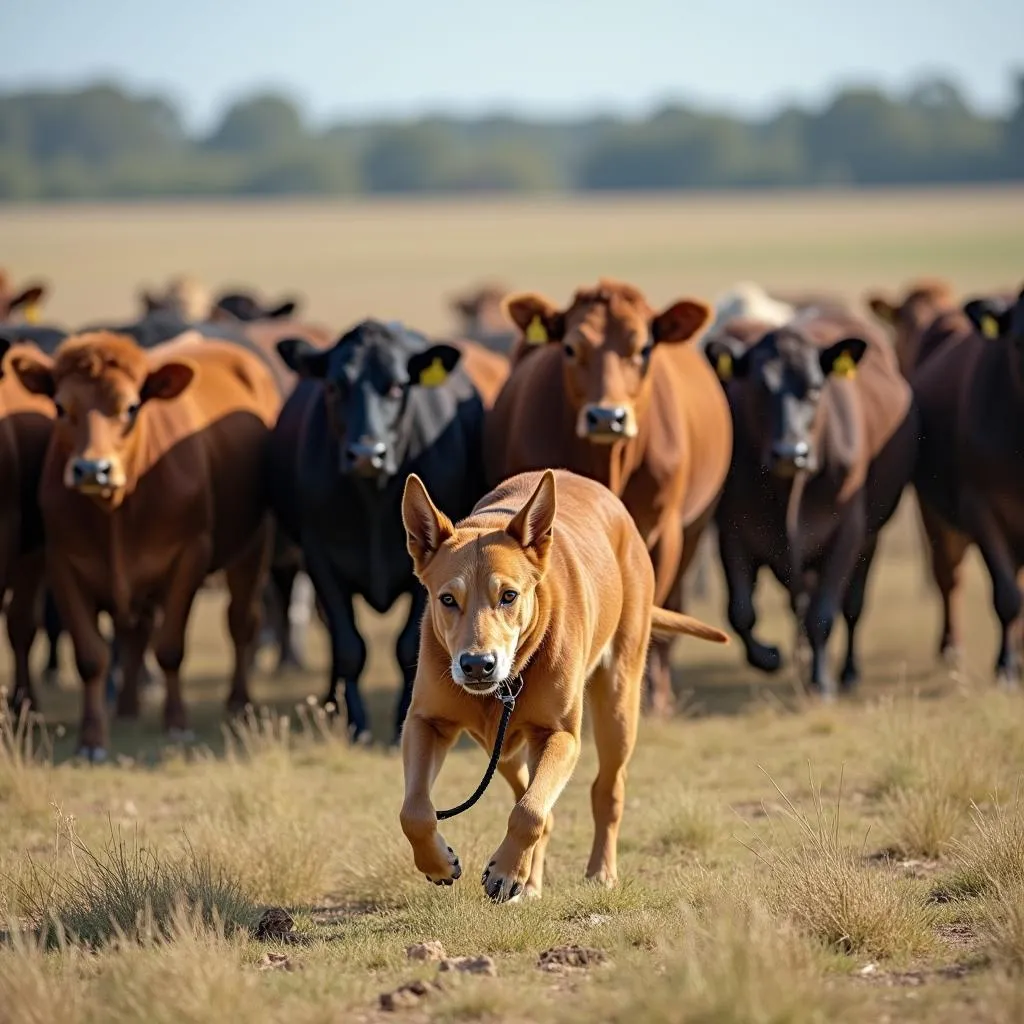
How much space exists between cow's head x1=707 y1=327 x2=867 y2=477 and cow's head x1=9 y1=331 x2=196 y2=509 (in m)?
3.55

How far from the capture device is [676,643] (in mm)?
14469

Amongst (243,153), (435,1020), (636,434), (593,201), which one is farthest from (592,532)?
(243,153)

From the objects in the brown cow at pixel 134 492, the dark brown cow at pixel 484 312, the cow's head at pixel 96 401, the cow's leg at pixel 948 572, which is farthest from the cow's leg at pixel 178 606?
the dark brown cow at pixel 484 312

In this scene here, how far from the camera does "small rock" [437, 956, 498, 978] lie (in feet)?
18.9

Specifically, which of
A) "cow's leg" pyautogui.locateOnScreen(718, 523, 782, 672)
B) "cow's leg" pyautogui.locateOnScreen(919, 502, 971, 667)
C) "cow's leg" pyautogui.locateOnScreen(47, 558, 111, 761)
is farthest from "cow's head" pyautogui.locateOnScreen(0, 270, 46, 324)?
"cow's leg" pyautogui.locateOnScreen(919, 502, 971, 667)

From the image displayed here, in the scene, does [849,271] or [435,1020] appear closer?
[435,1020]

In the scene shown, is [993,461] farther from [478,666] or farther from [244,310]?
[244,310]

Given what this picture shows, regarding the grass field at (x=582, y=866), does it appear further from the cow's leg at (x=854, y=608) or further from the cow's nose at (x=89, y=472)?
the cow's nose at (x=89, y=472)

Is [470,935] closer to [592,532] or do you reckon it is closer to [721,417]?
[592,532]

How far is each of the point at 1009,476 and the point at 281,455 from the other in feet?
14.4

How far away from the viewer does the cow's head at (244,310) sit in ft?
54.4

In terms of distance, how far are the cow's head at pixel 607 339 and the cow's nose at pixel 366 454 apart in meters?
1.03

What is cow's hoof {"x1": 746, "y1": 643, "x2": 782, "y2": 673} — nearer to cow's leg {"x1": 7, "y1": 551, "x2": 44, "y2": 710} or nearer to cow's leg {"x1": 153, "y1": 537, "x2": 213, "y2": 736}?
cow's leg {"x1": 153, "y1": 537, "x2": 213, "y2": 736}

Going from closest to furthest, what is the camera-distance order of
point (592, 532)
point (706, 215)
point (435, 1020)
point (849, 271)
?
point (435, 1020) < point (592, 532) < point (849, 271) < point (706, 215)
